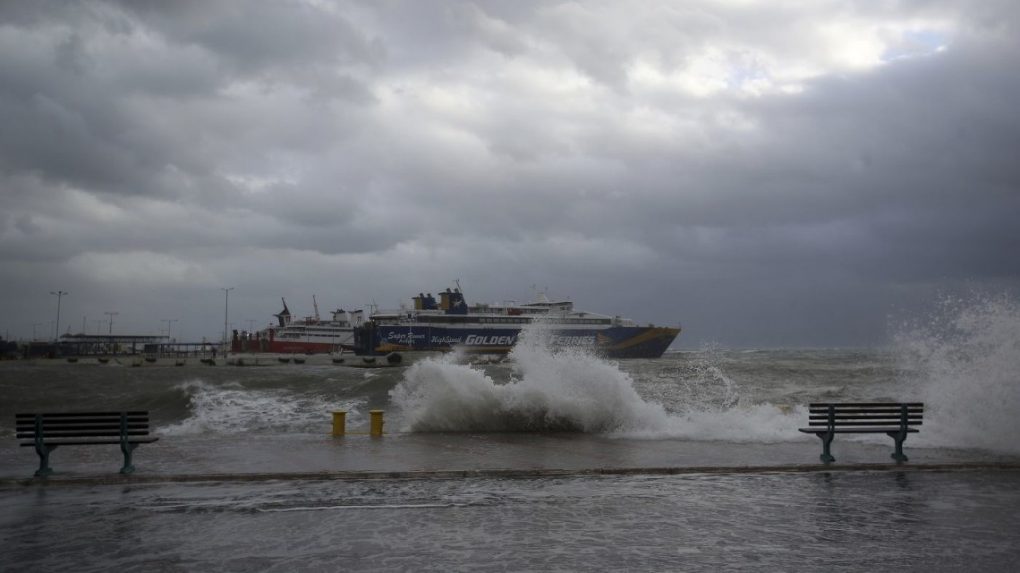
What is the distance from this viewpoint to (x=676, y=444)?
12555 millimetres

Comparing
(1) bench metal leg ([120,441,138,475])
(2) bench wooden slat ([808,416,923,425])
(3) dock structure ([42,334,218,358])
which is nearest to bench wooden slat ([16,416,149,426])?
(1) bench metal leg ([120,441,138,475])

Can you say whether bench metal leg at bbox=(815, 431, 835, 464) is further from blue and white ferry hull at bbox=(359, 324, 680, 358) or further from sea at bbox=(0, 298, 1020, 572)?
blue and white ferry hull at bbox=(359, 324, 680, 358)

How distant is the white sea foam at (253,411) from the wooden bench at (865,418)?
11.1 metres

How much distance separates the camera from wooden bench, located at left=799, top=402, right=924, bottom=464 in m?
10.4

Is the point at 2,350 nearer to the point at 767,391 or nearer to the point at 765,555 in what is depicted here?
the point at 767,391

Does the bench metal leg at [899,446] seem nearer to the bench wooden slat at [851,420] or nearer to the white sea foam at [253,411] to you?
the bench wooden slat at [851,420]

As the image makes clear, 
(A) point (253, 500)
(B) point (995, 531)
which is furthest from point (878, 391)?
(A) point (253, 500)

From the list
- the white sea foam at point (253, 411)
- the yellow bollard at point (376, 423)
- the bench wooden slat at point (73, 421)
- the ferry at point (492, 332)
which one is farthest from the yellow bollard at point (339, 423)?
the ferry at point (492, 332)

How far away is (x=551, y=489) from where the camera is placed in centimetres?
858

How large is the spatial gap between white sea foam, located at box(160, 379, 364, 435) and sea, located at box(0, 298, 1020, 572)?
1.96 feet

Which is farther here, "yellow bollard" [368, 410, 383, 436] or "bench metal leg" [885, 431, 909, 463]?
"yellow bollard" [368, 410, 383, 436]

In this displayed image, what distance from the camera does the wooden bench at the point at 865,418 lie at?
1038cm

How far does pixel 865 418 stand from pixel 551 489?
17.9 ft

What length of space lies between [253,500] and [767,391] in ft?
96.6
